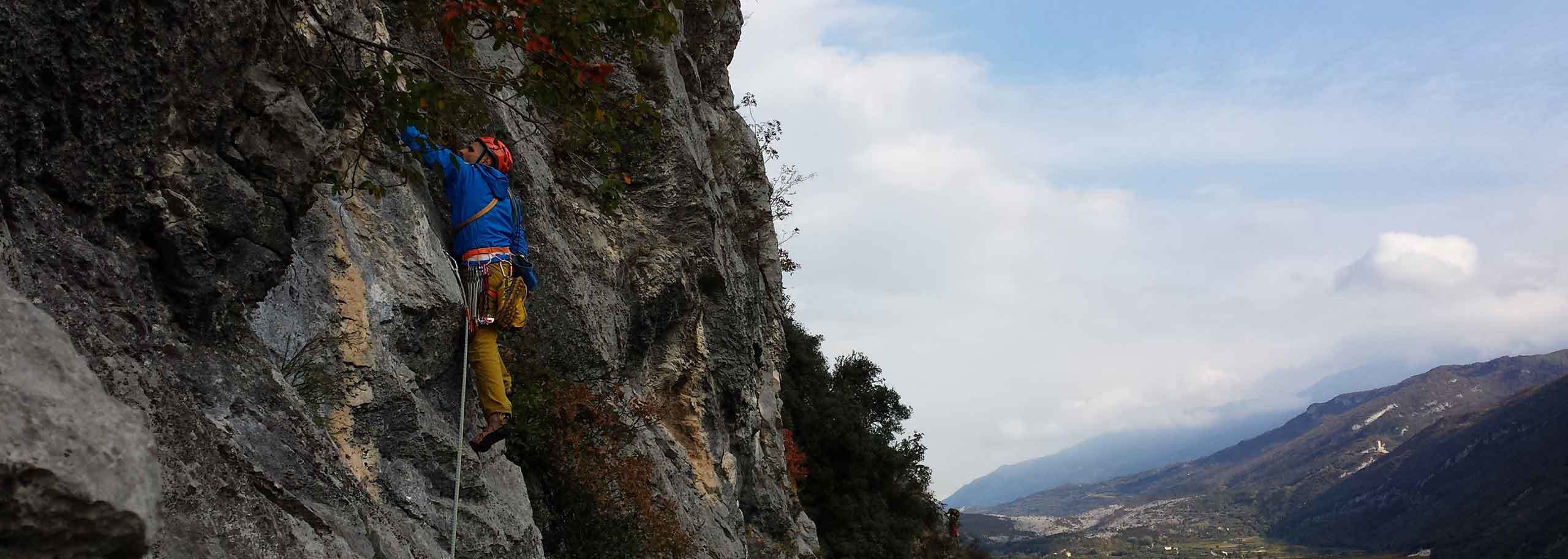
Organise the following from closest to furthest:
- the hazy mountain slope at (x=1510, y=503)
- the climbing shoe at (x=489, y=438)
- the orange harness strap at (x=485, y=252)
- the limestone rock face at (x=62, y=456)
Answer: the limestone rock face at (x=62, y=456)
the climbing shoe at (x=489, y=438)
the orange harness strap at (x=485, y=252)
the hazy mountain slope at (x=1510, y=503)

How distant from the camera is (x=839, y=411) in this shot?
2903cm

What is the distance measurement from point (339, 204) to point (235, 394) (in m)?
2.62

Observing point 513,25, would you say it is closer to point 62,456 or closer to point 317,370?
point 317,370

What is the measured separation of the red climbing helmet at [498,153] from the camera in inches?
319

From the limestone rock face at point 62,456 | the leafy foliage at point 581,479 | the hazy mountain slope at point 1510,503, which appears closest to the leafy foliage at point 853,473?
the leafy foliage at point 581,479

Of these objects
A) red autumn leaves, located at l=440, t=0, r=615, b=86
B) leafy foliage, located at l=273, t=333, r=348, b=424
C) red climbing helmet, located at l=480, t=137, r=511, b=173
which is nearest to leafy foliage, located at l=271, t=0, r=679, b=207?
red autumn leaves, located at l=440, t=0, r=615, b=86

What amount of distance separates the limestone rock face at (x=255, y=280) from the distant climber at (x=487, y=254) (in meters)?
0.21

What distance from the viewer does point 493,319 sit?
767cm

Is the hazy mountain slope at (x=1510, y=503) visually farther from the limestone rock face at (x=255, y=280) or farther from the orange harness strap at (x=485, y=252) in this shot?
the limestone rock face at (x=255, y=280)

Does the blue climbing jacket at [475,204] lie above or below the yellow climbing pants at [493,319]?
above

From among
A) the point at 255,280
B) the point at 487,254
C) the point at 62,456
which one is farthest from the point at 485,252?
the point at 62,456

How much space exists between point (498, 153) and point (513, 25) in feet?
9.25

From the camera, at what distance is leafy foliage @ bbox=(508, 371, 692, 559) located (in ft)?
30.3

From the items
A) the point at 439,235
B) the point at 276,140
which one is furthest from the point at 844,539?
the point at 276,140
